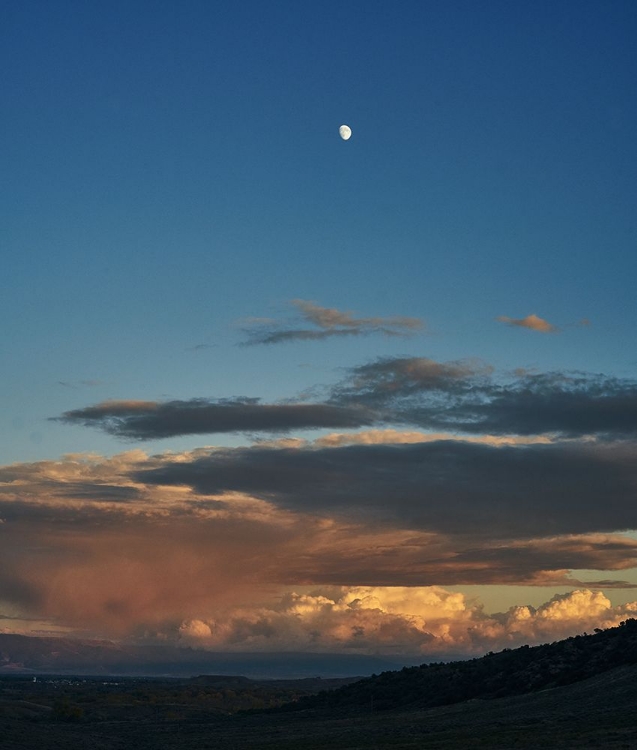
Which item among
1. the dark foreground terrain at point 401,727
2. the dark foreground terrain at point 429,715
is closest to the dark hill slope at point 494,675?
the dark foreground terrain at point 429,715

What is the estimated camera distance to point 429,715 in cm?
9969

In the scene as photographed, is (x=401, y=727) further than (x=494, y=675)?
No

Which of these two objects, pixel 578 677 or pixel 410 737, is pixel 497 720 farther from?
pixel 578 677

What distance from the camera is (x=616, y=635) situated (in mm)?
120812

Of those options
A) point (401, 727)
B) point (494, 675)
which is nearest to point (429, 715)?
point (401, 727)

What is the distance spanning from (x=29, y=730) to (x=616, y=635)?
7574 cm

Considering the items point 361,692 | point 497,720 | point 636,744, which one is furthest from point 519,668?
point 636,744

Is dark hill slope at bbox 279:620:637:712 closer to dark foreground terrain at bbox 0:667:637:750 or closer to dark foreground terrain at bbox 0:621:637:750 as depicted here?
dark foreground terrain at bbox 0:621:637:750

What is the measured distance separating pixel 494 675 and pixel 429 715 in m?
23.8

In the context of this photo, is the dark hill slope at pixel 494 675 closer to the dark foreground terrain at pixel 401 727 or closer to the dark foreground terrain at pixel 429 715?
the dark foreground terrain at pixel 429 715

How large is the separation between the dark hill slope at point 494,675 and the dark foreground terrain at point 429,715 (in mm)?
264

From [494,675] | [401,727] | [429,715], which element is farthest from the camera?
[494,675]

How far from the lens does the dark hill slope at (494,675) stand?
108 metres

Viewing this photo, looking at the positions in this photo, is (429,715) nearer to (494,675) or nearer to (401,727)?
(401,727)
